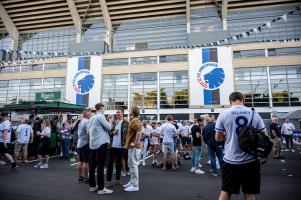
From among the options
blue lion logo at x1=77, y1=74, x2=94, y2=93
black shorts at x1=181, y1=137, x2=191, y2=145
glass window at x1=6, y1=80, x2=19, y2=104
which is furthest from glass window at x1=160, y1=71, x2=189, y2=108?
glass window at x1=6, y1=80, x2=19, y2=104

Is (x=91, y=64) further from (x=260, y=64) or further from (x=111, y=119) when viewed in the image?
(x=111, y=119)

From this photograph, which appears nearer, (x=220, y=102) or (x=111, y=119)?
(x=111, y=119)

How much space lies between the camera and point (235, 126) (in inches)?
124

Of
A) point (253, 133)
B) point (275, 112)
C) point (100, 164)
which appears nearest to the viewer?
point (253, 133)

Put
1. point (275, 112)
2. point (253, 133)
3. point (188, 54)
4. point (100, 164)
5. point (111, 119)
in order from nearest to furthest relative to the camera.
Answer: point (253, 133) < point (100, 164) < point (111, 119) < point (275, 112) < point (188, 54)

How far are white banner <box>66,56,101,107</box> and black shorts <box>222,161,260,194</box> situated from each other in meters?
29.1

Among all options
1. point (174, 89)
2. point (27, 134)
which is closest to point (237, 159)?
point (27, 134)

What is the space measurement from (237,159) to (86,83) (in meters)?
30.5

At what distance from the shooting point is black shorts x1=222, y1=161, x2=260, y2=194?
2.95 meters

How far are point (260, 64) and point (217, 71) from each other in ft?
18.0

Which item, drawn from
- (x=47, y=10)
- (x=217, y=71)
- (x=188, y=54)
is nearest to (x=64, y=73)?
(x=47, y=10)

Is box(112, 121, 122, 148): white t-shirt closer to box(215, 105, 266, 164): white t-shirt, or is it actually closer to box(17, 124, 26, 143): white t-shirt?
box(215, 105, 266, 164): white t-shirt

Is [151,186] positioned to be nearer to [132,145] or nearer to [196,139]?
[132,145]

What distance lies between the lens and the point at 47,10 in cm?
3375
